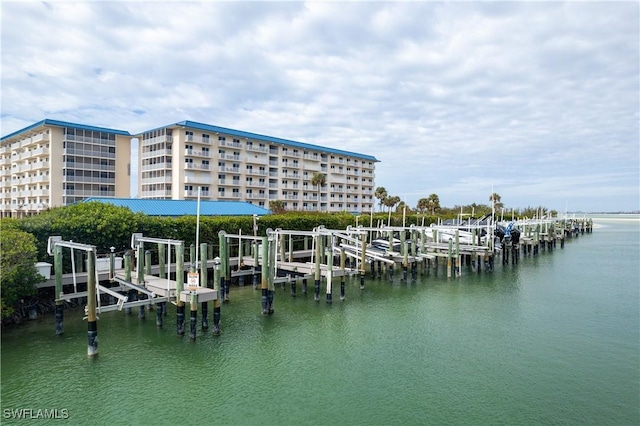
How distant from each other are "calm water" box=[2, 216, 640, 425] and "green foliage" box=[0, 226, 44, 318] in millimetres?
1467

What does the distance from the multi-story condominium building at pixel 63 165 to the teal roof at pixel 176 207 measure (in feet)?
77.5

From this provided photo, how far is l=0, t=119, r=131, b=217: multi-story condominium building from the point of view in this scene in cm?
5619

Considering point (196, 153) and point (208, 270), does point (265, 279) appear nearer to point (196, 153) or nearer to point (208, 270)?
point (208, 270)

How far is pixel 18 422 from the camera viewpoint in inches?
378

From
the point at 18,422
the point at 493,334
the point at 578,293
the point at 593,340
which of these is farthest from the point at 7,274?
the point at 578,293

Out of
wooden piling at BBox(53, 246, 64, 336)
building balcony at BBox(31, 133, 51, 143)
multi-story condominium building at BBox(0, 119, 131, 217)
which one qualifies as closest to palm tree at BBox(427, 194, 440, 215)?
multi-story condominium building at BBox(0, 119, 131, 217)

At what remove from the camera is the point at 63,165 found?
5628cm

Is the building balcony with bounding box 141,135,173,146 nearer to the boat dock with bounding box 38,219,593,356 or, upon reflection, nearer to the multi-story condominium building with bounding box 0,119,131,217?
the multi-story condominium building with bounding box 0,119,131,217

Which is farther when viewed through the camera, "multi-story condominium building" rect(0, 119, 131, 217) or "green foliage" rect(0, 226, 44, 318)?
"multi-story condominium building" rect(0, 119, 131, 217)

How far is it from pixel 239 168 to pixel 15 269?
52095 millimetres

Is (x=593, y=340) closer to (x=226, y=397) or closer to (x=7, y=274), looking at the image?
(x=226, y=397)

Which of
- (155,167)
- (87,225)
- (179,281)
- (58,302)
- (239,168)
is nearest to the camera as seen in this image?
(179,281)

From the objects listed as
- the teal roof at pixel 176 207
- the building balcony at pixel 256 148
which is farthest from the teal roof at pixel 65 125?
the teal roof at pixel 176 207

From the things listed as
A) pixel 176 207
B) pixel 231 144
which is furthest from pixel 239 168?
pixel 176 207
